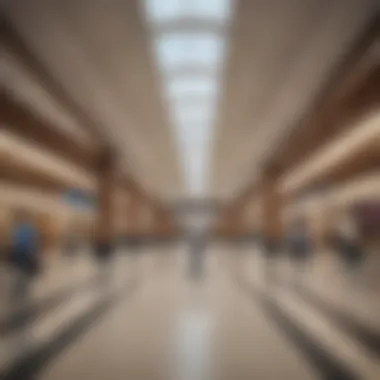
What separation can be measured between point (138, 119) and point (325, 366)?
1525 centimetres

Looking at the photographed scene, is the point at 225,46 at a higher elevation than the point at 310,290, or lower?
higher

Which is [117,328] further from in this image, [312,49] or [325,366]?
[312,49]

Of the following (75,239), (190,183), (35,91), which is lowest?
(75,239)

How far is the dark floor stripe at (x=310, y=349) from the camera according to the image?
3.88m

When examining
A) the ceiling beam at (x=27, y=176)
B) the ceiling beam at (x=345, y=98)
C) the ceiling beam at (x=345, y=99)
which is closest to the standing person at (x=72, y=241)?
the ceiling beam at (x=27, y=176)

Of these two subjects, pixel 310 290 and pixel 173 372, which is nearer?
pixel 173 372

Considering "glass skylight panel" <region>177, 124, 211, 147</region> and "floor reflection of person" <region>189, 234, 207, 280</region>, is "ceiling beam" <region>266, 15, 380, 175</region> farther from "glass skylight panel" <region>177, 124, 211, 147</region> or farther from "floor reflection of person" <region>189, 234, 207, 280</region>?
"glass skylight panel" <region>177, 124, 211, 147</region>

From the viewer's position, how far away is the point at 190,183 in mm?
46031

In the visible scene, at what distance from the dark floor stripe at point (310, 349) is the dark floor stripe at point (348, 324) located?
43 centimetres

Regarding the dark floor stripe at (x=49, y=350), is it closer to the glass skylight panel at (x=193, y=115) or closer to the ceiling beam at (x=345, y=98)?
the ceiling beam at (x=345, y=98)

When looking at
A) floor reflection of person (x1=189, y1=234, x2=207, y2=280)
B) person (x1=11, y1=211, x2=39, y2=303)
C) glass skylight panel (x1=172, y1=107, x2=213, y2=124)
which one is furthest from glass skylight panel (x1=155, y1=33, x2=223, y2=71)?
glass skylight panel (x1=172, y1=107, x2=213, y2=124)

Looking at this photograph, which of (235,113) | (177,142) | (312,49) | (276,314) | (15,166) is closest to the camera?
(276,314)

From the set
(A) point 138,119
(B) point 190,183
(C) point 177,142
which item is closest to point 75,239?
(A) point 138,119

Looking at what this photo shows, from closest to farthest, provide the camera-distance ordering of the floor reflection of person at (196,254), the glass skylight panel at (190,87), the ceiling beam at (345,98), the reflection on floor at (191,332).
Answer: the reflection on floor at (191,332)
the ceiling beam at (345,98)
the floor reflection of person at (196,254)
the glass skylight panel at (190,87)
